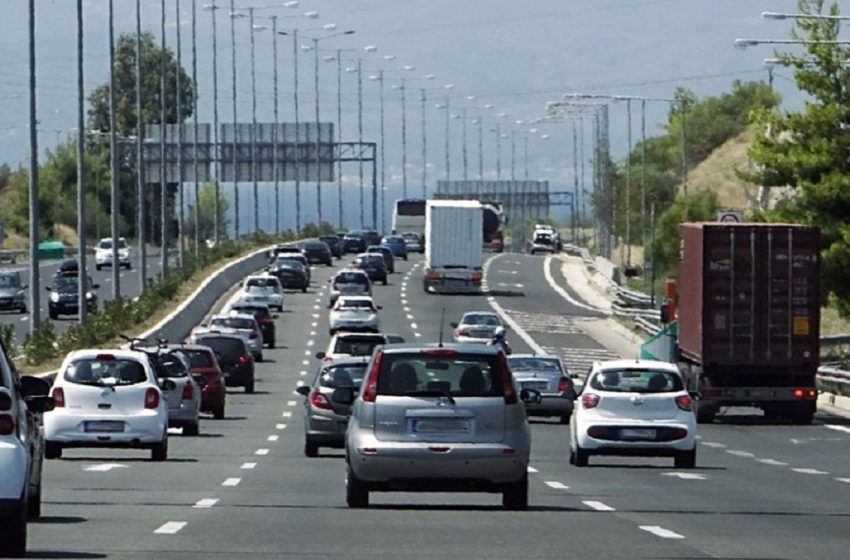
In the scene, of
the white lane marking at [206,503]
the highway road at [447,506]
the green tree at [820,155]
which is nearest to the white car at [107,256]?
the green tree at [820,155]

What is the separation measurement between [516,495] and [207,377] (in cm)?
2468

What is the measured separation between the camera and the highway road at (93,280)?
90375 millimetres

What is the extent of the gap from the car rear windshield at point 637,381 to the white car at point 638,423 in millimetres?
13

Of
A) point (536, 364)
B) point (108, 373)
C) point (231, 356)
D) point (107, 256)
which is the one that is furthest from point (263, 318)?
point (107, 256)

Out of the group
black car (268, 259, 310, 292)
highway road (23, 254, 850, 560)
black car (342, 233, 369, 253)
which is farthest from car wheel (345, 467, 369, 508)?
black car (342, 233, 369, 253)

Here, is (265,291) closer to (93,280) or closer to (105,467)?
(93,280)

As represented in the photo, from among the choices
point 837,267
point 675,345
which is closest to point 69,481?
point 675,345

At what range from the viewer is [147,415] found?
3403 centimetres

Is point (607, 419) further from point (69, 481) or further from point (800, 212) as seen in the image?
point (800, 212)

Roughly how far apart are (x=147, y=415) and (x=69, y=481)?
18.2ft

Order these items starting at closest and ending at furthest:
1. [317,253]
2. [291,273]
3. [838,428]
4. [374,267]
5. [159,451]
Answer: [159,451] → [838,428] → [291,273] → [374,267] → [317,253]

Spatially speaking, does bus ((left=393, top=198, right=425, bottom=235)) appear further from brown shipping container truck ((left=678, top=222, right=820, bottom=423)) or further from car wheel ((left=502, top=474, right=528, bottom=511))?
car wheel ((left=502, top=474, right=528, bottom=511))

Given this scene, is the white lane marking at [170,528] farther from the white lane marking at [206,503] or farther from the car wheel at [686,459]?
the car wheel at [686,459]

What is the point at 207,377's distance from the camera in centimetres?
4794
